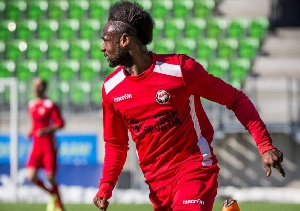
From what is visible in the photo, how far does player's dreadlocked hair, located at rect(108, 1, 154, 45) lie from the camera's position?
5547 millimetres

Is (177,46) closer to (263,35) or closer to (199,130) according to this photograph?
(263,35)

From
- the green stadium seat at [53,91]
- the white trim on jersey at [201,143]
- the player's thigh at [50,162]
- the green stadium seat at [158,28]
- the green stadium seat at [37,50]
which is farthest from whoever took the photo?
the green stadium seat at [37,50]

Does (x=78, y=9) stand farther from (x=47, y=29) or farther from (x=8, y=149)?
(x=8, y=149)

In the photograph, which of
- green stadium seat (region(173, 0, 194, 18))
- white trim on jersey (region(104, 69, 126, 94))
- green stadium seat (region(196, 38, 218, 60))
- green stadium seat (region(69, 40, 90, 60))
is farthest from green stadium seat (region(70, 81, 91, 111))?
white trim on jersey (region(104, 69, 126, 94))

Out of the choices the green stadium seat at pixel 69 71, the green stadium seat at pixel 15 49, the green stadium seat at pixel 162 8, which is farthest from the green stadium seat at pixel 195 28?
the green stadium seat at pixel 15 49

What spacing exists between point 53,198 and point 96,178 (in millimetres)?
3211

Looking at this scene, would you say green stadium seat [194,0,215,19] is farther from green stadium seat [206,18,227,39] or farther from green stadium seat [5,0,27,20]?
green stadium seat [5,0,27,20]

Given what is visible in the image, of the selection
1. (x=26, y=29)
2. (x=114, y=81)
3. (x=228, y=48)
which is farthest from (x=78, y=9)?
(x=114, y=81)

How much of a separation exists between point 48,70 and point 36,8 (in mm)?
2316

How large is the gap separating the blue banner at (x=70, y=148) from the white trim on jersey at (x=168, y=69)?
10853 millimetres

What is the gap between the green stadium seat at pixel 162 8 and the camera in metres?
20.5

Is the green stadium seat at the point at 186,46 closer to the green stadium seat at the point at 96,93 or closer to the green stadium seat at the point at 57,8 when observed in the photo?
the green stadium seat at the point at 96,93

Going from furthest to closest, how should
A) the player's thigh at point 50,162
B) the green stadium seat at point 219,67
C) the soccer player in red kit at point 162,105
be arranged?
the green stadium seat at point 219,67 → the player's thigh at point 50,162 → the soccer player in red kit at point 162,105

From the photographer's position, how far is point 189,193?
211 inches
